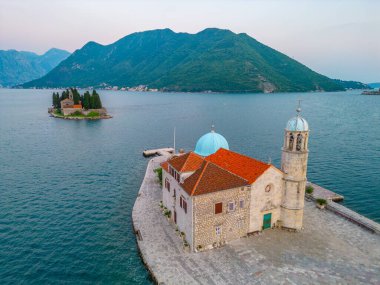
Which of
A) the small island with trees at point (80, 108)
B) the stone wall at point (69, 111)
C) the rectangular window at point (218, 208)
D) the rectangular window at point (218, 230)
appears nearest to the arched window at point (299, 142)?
the rectangular window at point (218, 208)

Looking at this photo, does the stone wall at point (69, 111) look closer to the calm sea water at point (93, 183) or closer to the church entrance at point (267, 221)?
the calm sea water at point (93, 183)

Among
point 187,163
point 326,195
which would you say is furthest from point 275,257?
point 326,195

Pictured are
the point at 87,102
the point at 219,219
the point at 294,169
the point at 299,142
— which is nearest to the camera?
the point at 219,219

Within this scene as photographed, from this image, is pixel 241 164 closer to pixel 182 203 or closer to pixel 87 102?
pixel 182 203

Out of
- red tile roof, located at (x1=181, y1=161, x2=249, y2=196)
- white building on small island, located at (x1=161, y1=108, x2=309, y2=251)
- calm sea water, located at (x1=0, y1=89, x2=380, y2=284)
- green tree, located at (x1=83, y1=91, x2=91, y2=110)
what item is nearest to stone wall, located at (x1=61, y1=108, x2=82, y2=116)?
green tree, located at (x1=83, y1=91, x2=91, y2=110)

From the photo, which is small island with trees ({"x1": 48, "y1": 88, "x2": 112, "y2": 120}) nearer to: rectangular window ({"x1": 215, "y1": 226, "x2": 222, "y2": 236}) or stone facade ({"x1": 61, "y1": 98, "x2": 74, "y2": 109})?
stone facade ({"x1": 61, "y1": 98, "x2": 74, "y2": 109})

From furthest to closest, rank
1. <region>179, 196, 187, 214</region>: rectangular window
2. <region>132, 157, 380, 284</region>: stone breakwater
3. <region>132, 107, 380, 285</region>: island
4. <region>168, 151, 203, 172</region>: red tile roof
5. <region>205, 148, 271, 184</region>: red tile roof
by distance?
<region>168, 151, 203, 172</region>: red tile roof, <region>205, 148, 271, 184</region>: red tile roof, <region>179, 196, 187, 214</region>: rectangular window, <region>132, 107, 380, 285</region>: island, <region>132, 157, 380, 284</region>: stone breakwater
